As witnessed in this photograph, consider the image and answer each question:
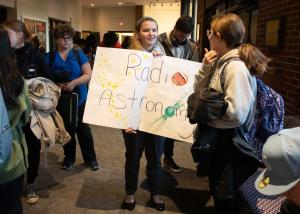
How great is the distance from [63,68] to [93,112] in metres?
0.78

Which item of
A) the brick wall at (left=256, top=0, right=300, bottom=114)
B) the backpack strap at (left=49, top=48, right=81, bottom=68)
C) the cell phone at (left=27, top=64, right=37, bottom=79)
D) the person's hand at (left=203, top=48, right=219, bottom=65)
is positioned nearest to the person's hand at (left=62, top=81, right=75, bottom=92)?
the backpack strap at (left=49, top=48, right=81, bottom=68)

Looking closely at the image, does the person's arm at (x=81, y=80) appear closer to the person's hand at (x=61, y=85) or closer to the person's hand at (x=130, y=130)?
the person's hand at (x=61, y=85)

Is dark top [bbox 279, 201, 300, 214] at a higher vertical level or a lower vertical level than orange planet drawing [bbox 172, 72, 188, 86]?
lower

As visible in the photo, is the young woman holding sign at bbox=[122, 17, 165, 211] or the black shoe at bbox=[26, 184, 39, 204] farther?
the black shoe at bbox=[26, 184, 39, 204]

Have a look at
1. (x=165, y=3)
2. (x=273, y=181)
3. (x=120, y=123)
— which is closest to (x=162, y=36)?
(x=120, y=123)

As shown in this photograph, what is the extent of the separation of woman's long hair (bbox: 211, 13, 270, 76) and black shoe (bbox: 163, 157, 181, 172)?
176 cm

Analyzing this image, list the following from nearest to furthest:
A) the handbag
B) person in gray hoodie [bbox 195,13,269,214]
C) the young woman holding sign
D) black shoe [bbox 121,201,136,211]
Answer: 1. person in gray hoodie [bbox 195,13,269,214]
2. the handbag
3. the young woman holding sign
4. black shoe [bbox 121,201,136,211]

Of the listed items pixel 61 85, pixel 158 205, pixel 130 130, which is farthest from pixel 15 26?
pixel 158 205

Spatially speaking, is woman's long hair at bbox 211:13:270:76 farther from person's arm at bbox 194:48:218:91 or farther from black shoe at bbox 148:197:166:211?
black shoe at bbox 148:197:166:211

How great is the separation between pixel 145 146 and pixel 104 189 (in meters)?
0.68

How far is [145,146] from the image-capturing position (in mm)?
2432

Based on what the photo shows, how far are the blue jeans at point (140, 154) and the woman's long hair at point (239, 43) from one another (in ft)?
2.98

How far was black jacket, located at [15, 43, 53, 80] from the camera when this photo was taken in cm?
254

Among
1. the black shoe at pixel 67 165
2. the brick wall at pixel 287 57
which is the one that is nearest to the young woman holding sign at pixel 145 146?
the black shoe at pixel 67 165
